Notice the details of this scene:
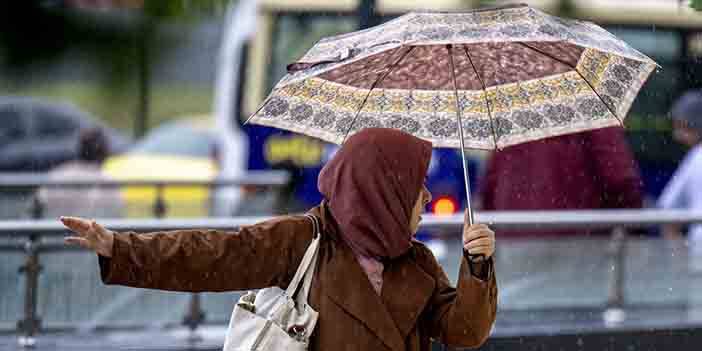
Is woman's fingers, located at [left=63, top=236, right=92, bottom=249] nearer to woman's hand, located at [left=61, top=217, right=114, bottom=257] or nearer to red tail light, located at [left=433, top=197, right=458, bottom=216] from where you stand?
woman's hand, located at [left=61, top=217, right=114, bottom=257]

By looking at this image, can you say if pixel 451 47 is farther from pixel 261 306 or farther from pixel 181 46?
pixel 181 46

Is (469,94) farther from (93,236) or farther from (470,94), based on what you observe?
(93,236)

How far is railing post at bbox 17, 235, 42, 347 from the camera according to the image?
482 cm

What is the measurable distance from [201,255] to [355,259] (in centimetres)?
41

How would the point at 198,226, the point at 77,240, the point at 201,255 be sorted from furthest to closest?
the point at 198,226 → the point at 201,255 → the point at 77,240

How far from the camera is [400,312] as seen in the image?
3043mm

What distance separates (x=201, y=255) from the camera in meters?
2.90

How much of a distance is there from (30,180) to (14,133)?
931 cm

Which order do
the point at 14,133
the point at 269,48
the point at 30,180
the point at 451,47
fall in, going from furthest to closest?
the point at 14,133 < the point at 269,48 < the point at 30,180 < the point at 451,47

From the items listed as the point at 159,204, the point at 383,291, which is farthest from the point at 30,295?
the point at 159,204

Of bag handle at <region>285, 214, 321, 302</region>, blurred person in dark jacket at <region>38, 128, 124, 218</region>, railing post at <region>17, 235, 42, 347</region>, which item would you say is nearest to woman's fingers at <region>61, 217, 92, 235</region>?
bag handle at <region>285, 214, 321, 302</region>

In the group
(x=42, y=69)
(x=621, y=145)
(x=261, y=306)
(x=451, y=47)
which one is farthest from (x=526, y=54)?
(x=42, y=69)

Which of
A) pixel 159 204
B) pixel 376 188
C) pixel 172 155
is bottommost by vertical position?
pixel 172 155

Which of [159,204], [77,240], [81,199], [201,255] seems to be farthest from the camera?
[81,199]
